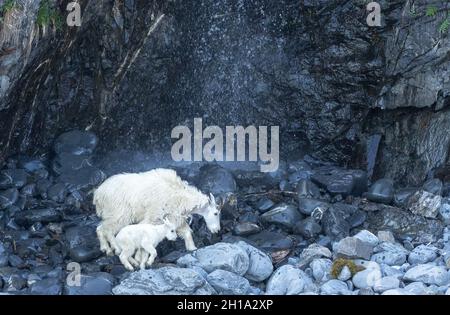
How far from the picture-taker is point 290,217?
44.2ft

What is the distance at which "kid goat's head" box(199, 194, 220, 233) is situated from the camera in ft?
41.9

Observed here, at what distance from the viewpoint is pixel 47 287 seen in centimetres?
1137

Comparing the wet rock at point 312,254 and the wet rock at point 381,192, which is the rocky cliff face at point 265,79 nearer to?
the wet rock at point 381,192

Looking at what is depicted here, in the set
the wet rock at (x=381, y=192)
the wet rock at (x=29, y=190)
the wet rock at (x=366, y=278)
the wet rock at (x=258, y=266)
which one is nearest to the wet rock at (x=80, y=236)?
the wet rock at (x=29, y=190)

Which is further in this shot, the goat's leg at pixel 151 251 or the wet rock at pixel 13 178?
the wet rock at pixel 13 178

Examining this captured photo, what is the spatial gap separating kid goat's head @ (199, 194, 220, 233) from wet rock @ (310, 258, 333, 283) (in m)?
1.63

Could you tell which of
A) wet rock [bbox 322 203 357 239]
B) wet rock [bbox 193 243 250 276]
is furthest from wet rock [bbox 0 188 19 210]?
wet rock [bbox 322 203 357 239]

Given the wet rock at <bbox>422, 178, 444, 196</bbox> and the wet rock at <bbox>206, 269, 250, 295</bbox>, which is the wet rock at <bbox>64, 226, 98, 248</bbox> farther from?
the wet rock at <bbox>422, 178, 444, 196</bbox>

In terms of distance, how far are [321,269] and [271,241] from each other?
126 cm

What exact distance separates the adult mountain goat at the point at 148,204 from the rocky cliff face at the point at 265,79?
2767mm

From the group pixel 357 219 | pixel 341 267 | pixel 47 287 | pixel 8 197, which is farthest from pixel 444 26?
pixel 47 287

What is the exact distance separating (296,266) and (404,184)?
4.35m

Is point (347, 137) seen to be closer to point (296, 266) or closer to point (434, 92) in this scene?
point (434, 92)

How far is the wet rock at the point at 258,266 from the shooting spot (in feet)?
39.0
